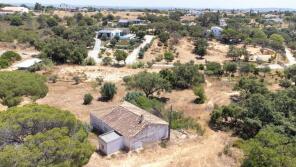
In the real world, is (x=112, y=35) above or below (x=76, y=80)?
above

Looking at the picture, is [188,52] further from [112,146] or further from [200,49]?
[112,146]

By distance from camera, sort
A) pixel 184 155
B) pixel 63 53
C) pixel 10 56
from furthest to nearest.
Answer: pixel 63 53, pixel 10 56, pixel 184 155

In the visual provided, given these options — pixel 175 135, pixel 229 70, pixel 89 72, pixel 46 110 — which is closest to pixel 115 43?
pixel 89 72

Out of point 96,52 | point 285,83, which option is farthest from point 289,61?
point 96,52

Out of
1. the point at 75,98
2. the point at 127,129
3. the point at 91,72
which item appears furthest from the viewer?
the point at 91,72

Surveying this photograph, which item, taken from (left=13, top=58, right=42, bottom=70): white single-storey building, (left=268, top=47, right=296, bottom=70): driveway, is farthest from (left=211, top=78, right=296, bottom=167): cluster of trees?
(left=13, top=58, right=42, bottom=70): white single-storey building

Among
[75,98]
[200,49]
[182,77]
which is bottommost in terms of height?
[75,98]

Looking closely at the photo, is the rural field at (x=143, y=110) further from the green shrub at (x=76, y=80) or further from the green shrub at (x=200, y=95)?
the green shrub at (x=76, y=80)

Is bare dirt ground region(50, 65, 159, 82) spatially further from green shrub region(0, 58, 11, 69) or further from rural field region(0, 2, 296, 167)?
green shrub region(0, 58, 11, 69)
